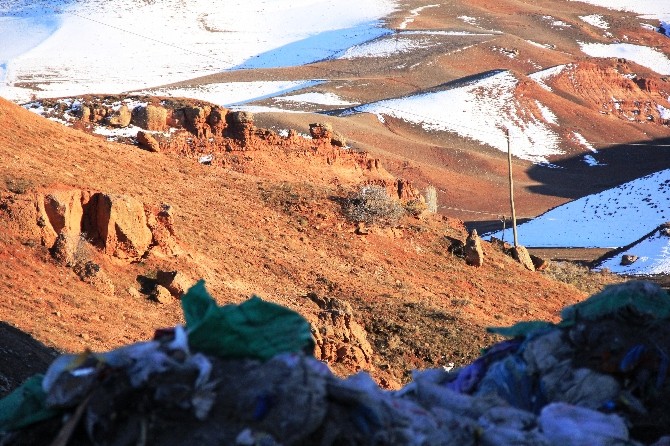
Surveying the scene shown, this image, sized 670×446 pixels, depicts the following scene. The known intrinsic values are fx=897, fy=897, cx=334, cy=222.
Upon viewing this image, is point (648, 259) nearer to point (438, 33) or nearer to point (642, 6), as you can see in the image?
point (438, 33)

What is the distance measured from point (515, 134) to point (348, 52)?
32.1m

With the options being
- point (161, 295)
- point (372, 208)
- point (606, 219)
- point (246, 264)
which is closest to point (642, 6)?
point (606, 219)

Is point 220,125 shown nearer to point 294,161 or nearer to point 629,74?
point 294,161

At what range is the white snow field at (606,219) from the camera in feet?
127

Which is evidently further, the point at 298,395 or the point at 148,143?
the point at 148,143

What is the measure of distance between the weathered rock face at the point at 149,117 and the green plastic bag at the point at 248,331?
21035mm

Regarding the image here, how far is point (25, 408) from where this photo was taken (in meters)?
4.07

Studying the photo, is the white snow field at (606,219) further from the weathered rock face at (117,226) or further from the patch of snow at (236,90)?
the patch of snow at (236,90)

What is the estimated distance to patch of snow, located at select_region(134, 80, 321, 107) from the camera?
65.3 meters

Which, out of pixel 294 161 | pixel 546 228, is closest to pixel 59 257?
pixel 294 161

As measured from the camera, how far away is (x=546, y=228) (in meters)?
39.8

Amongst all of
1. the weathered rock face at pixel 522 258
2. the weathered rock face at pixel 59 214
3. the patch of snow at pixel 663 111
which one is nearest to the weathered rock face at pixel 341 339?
the weathered rock face at pixel 59 214

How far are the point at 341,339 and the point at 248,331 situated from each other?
9318 millimetres

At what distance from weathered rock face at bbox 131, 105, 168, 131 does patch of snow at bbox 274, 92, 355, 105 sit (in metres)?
38.0
